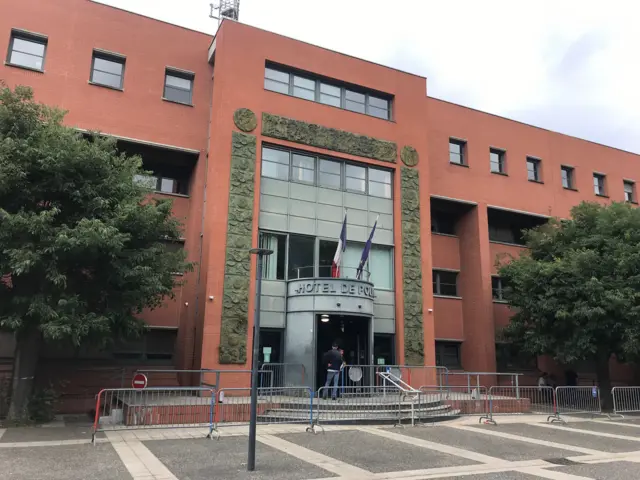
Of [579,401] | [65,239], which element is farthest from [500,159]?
[65,239]

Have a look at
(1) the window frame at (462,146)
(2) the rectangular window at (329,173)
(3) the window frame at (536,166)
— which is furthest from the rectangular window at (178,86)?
(3) the window frame at (536,166)

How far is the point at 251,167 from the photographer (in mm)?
18781

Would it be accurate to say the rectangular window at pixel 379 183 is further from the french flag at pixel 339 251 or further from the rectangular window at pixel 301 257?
the rectangular window at pixel 301 257

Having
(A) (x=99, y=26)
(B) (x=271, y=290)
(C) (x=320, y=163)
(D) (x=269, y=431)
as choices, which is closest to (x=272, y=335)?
(B) (x=271, y=290)

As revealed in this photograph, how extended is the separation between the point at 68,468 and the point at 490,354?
63.4 ft

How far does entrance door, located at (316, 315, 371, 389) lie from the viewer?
59.5ft

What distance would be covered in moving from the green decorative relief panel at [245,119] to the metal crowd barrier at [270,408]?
31.8 ft

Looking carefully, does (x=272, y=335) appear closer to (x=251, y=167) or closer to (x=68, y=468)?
(x=251, y=167)

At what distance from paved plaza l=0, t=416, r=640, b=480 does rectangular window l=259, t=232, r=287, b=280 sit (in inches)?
251

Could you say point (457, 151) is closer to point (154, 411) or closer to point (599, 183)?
point (599, 183)

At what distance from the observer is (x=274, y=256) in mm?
18906

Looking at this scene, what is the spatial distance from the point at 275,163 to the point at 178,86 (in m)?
5.30

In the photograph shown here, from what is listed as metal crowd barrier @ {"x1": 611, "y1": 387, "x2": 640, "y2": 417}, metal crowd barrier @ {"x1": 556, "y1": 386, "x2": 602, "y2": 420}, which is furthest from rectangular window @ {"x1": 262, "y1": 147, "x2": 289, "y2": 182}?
metal crowd barrier @ {"x1": 611, "y1": 387, "x2": 640, "y2": 417}

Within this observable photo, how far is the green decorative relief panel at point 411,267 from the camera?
19953mm
